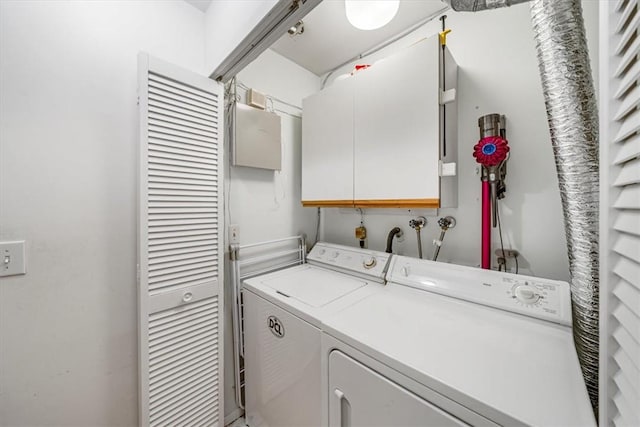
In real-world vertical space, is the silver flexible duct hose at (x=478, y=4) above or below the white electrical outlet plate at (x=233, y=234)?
above

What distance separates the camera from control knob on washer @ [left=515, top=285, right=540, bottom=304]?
3.43 feet

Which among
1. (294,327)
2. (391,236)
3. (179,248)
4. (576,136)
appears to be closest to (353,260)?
(391,236)

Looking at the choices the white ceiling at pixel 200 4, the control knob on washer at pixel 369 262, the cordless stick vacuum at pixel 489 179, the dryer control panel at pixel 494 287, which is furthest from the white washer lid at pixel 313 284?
the white ceiling at pixel 200 4

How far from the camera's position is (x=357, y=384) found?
889mm

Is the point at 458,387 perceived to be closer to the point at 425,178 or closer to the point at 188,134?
the point at 425,178

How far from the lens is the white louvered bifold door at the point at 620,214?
0.41 metres

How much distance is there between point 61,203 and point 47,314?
19.6 inches

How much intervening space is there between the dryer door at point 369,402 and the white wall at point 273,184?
100 cm

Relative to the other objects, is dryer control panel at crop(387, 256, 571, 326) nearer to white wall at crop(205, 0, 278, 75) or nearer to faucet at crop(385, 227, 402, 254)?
faucet at crop(385, 227, 402, 254)

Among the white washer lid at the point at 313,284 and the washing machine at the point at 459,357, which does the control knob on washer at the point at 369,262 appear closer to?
the white washer lid at the point at 313,284

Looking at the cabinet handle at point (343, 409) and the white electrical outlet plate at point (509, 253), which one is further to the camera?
→ the white electrical outlet plate at point (509, 253)

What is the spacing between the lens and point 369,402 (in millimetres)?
854

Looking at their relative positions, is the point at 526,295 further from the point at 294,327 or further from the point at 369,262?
the point at 294,327

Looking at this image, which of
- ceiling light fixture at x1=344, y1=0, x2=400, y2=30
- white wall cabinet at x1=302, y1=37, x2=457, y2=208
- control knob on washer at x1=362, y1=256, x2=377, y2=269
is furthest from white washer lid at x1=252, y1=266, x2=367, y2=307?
ceiling light fixture at x1=344, y1=0, x2=400, y2=30
